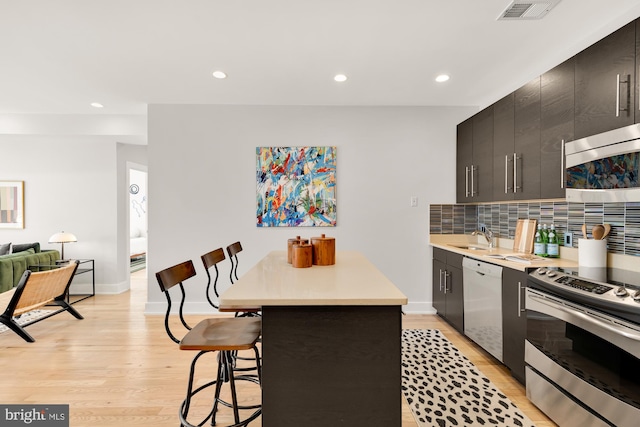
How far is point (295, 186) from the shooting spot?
161 inches

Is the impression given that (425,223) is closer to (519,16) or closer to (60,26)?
(519,16)

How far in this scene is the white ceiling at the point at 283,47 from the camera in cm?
221

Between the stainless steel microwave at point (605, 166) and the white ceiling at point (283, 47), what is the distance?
0.95 metres

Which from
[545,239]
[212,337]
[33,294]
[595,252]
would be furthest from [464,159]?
[33,294]

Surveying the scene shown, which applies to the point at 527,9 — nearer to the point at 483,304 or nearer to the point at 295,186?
the point at 483,304

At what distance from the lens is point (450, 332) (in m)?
3.45

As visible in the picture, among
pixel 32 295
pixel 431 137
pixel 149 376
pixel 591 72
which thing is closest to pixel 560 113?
pixel 591 72

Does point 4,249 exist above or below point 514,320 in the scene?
above

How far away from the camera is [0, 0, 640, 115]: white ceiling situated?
221 centimetres

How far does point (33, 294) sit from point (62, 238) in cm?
154

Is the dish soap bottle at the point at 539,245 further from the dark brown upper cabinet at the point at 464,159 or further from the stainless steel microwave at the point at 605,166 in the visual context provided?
the dark brown upper cabinet at the point at 464,159

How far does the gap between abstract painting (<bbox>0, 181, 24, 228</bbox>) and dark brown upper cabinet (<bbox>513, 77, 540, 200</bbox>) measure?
21.1ft

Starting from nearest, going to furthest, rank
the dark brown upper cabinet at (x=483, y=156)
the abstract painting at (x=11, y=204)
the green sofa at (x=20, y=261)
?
1. the dark brown upper cabinet at (x=483, y=156)
2. the green sofa at (x=20, y=261)
3. the abstract painting at (x=11, y=204)

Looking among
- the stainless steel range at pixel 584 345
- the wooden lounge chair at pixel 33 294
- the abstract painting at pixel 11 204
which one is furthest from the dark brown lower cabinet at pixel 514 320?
the abstract painting at pixel 11 204
